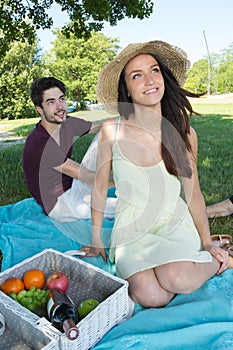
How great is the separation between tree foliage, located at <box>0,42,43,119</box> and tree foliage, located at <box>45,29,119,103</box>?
8.36 metres

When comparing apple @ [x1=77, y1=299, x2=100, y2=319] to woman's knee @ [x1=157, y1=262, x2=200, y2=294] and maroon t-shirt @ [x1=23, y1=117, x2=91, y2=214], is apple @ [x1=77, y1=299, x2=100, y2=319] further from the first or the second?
maroon t-shirt @ [x1=23, y1=117, x2=91, y2=214]

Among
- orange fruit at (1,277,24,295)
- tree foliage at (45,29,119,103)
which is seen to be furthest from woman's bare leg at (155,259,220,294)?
tree foliage at (45,29,119,103)

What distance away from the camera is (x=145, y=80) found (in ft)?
7.11

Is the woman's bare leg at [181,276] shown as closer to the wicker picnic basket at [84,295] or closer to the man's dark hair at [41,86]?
the wicker picnic basket at [84,295]

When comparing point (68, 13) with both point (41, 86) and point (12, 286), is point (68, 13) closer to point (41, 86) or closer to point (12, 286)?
point (41, 86)

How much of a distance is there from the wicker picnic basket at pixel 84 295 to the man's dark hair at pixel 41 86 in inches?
61.9

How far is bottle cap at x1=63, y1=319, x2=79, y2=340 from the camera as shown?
1.53 metres

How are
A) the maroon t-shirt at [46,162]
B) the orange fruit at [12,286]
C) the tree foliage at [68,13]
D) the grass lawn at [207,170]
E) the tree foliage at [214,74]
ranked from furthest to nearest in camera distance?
the tree foliage at [214,74] < the tree foliage at [68,13] < the grass lawn at [207,170] < the maroon t-shirt at [46,162] < the orange fruit at [12,286]

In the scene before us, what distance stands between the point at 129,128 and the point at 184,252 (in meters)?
0.87

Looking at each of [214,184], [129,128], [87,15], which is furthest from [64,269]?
[87,15]

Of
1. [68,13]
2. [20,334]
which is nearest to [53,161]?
[20,334]

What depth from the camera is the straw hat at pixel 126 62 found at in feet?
7.18

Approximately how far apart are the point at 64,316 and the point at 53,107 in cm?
197

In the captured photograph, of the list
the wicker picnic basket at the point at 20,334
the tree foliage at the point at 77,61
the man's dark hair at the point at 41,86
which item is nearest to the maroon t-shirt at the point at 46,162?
the man's dark hair at the point at 41,86
